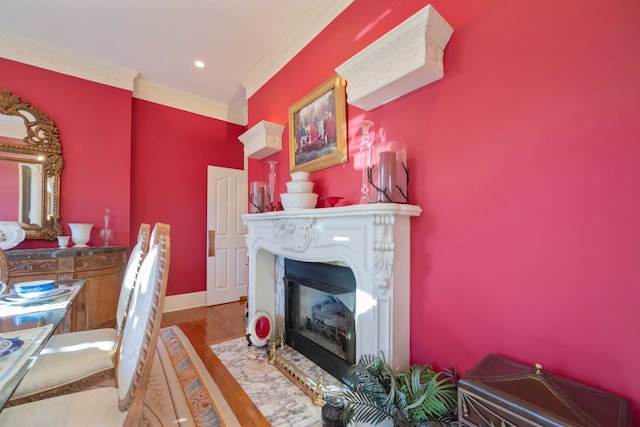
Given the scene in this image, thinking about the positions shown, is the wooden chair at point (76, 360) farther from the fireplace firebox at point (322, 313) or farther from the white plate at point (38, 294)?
the fireplace firebox at point (322, 313)

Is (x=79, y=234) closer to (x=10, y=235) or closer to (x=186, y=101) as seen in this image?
(x=10, y=235)

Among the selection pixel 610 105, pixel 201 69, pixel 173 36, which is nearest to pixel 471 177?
pixel 610 105

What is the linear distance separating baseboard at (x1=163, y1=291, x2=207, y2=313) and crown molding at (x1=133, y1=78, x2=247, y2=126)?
8.97ft

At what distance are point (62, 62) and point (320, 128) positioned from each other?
3.12 meters

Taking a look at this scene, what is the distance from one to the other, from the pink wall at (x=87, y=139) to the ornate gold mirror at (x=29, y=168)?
0.25ft

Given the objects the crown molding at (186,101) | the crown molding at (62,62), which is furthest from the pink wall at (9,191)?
the crown molding at (186,101)

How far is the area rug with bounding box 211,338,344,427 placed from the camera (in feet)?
5.24

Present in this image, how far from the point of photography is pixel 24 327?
1132mm

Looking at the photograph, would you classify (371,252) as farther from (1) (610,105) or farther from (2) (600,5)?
(2) (600,5)

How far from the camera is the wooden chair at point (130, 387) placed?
809 mm

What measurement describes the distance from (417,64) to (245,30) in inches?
79.0

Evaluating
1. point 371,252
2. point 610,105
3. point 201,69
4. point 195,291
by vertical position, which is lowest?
point 195,291

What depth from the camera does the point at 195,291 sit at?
3875 millimetres

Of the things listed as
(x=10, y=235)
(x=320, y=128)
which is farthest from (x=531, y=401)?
(x=10, y=235)
